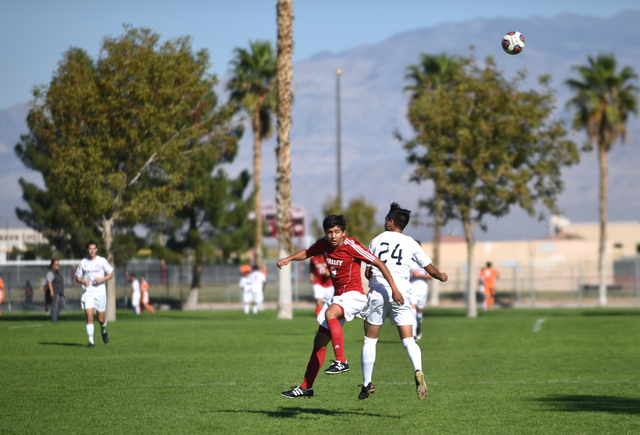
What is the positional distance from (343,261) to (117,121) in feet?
64.8

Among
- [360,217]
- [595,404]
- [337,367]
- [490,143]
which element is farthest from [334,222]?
[360,217]

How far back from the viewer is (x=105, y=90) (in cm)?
2619

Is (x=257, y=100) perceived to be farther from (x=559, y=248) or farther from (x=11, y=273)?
(x=559, y=248)

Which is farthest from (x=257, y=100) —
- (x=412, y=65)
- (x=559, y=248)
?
(x=559, y=248)

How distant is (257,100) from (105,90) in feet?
73.8

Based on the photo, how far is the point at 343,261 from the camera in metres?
8.57

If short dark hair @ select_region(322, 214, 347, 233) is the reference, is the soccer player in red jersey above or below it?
below

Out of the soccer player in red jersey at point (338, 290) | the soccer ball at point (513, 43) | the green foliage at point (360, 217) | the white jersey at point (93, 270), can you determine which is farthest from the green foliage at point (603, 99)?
the soccer player in red jersey at point (338, 290)

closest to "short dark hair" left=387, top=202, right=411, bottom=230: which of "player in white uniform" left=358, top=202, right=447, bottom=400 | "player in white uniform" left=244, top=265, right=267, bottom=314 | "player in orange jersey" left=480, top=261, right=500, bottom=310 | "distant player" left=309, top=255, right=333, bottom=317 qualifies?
"player in white uniform" left=358, top=202, right=447, bottom=400

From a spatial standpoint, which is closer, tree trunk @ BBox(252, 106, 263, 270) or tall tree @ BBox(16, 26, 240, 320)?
tall tree @ BBox(16, 26, 240, 320)

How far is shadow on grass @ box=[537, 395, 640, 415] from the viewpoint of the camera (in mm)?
8727

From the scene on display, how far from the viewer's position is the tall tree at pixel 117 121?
26.1m

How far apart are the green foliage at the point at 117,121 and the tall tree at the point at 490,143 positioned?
10.4 meters

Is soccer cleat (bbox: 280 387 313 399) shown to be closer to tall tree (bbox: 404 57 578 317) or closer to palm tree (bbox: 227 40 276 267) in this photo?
tall tree (bbox: 404 57 578 317)
